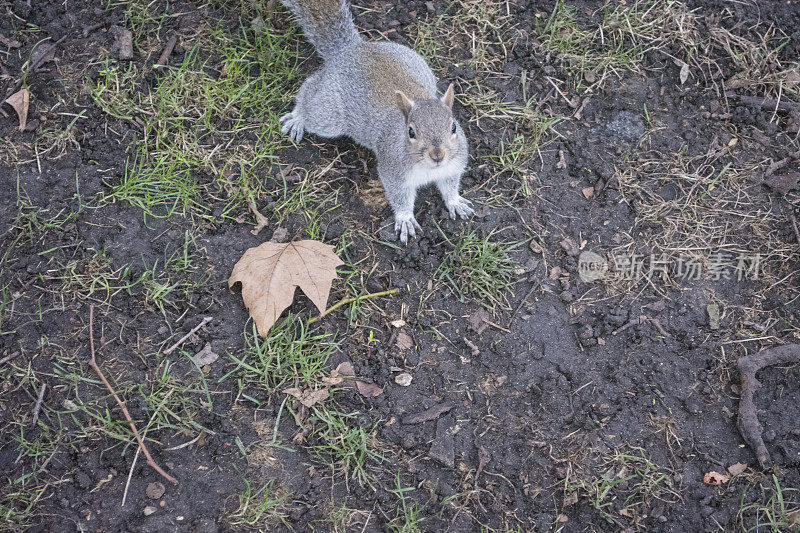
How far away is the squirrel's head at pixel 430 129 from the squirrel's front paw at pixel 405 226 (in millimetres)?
336

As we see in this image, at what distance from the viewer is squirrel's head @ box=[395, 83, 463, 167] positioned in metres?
3.03

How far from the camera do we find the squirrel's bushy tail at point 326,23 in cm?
358

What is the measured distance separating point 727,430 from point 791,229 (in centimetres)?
115

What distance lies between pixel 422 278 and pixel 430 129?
705 mm

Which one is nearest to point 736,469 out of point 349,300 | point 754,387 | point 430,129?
point 754,387

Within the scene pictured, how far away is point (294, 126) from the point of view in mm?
3658

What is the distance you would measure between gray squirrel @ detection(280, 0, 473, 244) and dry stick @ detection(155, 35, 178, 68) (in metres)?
0.65

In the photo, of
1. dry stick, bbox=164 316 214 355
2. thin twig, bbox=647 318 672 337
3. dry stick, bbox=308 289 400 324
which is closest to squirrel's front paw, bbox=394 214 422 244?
dry stick, bbox=308 289 400 324

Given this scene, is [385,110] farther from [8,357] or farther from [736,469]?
[736,469]

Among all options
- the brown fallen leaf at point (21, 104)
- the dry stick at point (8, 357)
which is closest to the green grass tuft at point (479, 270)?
the dry stick at point (8, 357)

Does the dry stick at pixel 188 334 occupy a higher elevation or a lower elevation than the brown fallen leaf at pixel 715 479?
higher

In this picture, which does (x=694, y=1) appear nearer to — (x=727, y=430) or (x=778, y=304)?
(x=778, y=304)

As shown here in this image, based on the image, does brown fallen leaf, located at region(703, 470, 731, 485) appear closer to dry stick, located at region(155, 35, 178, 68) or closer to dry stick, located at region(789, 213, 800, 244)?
dry stick, located at region(789, 213, 800, 244)

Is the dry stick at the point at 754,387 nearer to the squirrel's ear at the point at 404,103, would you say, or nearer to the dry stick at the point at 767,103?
the dry stick at the point at 767,103
